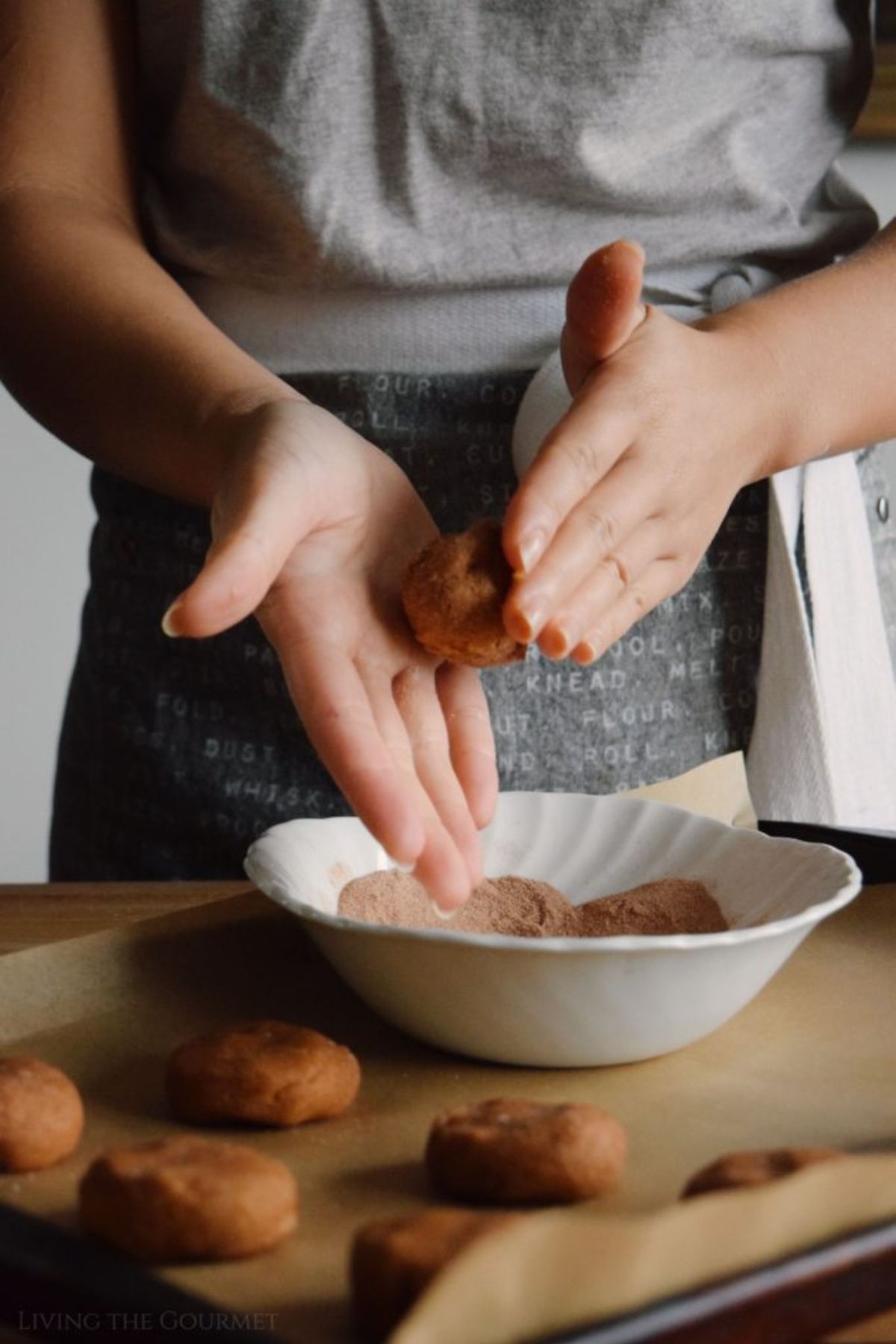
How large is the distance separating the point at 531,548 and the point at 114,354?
1.31 ft

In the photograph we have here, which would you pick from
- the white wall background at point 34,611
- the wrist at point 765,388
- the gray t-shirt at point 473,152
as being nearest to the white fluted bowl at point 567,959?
the wrist at point 765,388

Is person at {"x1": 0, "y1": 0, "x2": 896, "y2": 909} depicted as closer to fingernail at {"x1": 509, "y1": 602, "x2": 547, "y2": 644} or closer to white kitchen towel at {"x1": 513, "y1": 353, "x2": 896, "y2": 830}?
white kitchen towel at {"x1": 513, "y1": 353, "x2": 896, "y2": 830}

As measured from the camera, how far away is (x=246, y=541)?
2.42ft

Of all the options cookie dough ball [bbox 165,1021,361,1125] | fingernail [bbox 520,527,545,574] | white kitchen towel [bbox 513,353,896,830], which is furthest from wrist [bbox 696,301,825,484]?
cookie dough ball [bbox 165,1021,361,1125]

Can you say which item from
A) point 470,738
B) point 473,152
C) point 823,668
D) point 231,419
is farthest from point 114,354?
point 823,668

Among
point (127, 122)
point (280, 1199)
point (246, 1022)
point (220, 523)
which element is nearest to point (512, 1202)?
point (280, 1199)

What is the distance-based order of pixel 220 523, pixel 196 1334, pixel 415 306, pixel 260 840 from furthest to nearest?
pixel 415 306 → pixel 260 840 → pixel 220 523 → pixel 196 1334

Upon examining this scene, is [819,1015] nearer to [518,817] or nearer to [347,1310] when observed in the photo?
[518,817]

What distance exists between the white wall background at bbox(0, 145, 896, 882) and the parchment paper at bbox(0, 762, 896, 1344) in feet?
4.50

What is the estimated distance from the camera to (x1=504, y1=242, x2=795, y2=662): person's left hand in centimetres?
81

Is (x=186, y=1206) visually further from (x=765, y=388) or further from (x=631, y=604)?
(x=765, y=388)

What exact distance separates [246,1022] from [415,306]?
53 centimetres

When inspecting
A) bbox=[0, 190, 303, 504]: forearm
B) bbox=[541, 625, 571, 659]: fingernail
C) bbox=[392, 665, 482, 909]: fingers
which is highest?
bbox=[0, 190, 303, 504]: forearm

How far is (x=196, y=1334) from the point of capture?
1.65 ft
